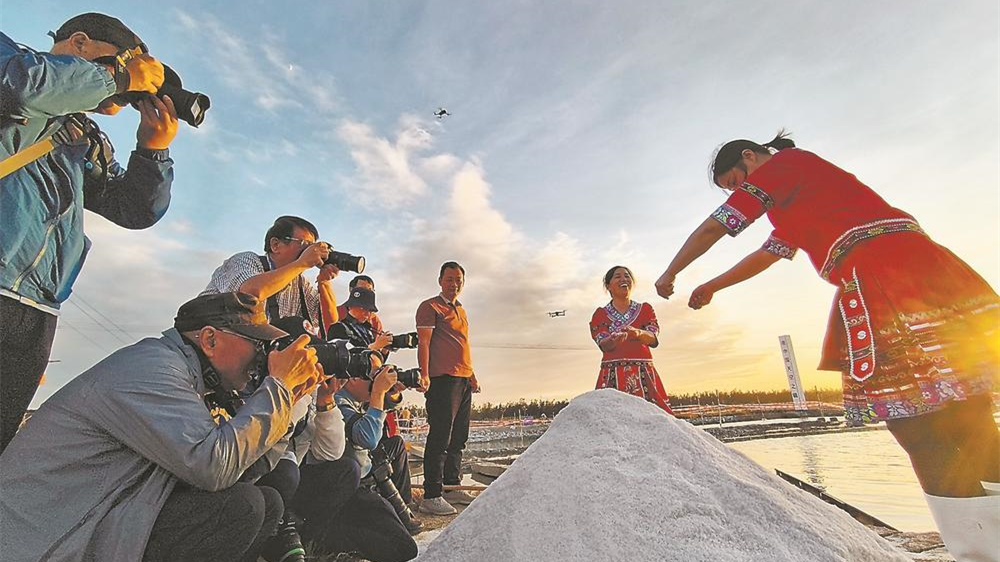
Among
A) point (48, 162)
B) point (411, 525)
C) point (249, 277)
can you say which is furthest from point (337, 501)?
point (48, 162)

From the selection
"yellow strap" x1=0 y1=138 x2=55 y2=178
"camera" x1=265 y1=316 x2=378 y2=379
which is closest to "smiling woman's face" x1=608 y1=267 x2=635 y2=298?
"camera" x1=265 y1=316 x2=378 y2=379

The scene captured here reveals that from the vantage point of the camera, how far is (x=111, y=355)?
4.92ft

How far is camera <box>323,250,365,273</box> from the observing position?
2.74 metres

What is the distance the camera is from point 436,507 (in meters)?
3.90

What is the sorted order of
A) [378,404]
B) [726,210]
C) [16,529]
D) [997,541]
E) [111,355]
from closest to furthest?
1. [16,529]
2. [997,541]
3. [111,355]
4. [726,210]
5. [378,404]

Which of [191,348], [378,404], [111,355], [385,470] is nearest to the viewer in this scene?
[111,355]

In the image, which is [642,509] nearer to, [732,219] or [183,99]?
[732,219]

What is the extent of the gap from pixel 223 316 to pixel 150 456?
48 cm

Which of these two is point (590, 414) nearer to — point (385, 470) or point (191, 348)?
point (191, 348)

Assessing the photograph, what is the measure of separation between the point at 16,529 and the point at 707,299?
2186 millimetres

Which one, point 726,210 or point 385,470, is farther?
point 385,470

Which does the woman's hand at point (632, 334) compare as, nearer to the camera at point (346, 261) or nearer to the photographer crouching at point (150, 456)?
the camera at point (346, 261)

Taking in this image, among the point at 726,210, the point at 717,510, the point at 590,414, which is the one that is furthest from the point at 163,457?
the point at 726,210

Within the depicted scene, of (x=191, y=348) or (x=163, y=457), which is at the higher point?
(x=191, y=348)
